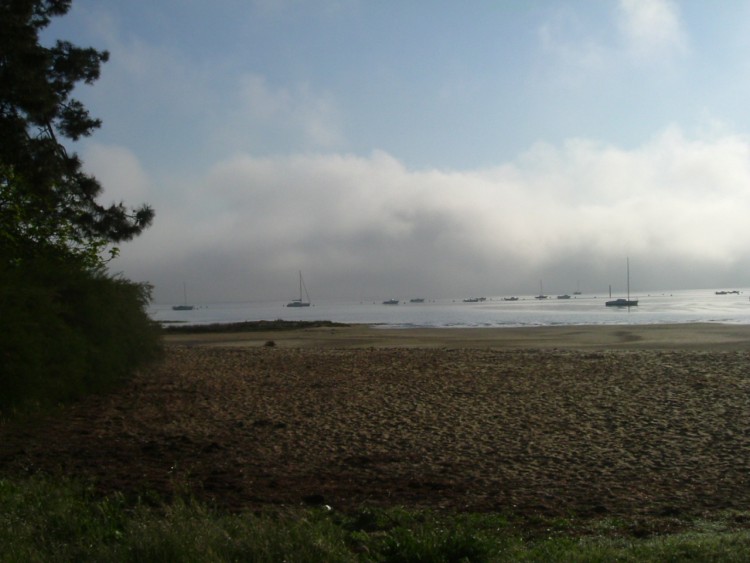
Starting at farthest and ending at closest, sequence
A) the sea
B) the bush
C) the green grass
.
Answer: the sea, the bush, the green grass

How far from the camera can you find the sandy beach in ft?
27.2

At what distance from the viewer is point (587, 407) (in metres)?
14.0

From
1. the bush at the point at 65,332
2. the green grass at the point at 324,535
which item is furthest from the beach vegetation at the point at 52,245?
the green grass at the point at 324,535

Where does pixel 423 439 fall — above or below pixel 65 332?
below

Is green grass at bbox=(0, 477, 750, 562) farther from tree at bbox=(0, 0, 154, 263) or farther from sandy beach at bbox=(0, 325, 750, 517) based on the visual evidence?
tree at bbox=(0, 0, 154, 263)

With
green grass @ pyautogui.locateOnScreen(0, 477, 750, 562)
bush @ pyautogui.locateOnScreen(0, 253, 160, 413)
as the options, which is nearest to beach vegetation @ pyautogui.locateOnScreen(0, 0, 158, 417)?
bush @ pyautogui.locateOnScreen(0, 253, 160, 413)

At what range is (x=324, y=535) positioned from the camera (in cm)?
647

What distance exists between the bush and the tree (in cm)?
80

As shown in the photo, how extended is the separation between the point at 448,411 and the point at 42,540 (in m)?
8.47

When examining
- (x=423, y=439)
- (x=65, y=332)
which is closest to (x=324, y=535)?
(x=423, y=439)

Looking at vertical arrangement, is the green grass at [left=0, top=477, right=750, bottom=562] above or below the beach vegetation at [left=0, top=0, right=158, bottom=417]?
below

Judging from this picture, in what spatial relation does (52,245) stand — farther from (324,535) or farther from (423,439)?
(324,535)

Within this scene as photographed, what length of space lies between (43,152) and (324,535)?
1367 cm

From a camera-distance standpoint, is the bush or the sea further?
the sea
